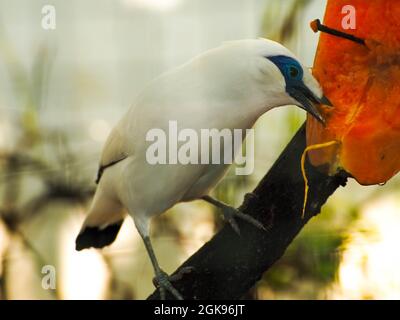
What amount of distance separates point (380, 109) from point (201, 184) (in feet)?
1.68

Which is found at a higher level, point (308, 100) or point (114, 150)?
point (308, 100)

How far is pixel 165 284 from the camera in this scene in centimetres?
173

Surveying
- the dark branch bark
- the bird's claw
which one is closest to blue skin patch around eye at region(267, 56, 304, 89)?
the dark branch bark

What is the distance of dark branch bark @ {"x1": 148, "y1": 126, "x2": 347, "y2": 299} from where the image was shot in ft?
5.57

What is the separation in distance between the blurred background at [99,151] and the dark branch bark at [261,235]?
0.05m

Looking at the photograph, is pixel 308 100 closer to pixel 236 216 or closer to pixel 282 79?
pixel 282 79

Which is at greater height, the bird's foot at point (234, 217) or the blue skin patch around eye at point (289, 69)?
the blue skin patch around eye at point (289, 69)

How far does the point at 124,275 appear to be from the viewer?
5.94 ft

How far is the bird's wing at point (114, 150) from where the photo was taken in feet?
5.69

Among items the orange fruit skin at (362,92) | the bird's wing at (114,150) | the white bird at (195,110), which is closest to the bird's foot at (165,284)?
the white bird at (195,110)

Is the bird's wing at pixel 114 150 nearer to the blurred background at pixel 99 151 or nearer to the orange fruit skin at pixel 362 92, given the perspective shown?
the blurred background at pixel 99 151

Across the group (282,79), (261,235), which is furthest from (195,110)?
(261,235)

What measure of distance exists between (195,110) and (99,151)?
0.99 feet

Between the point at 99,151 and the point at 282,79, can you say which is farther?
the point at 99,151
